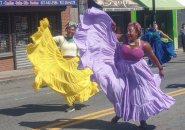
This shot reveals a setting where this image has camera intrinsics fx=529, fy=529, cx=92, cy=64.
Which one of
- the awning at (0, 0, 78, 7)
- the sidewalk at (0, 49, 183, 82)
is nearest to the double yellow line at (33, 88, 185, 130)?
the sidewalk at (0, 49, 183, 82)

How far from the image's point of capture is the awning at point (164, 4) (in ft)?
93.8

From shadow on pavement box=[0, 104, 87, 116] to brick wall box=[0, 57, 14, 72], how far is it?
9.96m

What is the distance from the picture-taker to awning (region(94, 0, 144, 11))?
84.1 feet

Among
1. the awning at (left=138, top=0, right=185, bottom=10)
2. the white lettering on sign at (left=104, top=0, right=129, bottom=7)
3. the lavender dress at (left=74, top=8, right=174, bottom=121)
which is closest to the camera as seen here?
the lavender dress at (left=74, top=8, right=174, bottom=121)

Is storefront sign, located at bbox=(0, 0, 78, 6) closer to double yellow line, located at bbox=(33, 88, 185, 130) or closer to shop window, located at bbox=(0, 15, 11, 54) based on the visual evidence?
shop window, located at bbox=(0, 15, 11, 54)

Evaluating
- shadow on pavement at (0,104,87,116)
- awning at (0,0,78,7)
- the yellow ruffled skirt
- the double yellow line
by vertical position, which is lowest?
shadow on pavement at (0,104,87,116)

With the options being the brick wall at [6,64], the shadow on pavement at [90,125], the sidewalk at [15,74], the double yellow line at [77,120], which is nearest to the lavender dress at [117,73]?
the shadow on pavement at [90,125]

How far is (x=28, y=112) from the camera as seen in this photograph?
10359mm

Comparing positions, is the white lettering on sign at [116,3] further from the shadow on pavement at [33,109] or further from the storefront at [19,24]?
the shadow on pavement at [33,109]

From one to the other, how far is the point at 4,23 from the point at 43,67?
11997 mm

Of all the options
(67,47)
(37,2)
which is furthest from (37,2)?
(67,47)

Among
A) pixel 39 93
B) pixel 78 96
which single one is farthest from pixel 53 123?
pixel 39 93

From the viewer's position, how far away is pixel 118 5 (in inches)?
1043

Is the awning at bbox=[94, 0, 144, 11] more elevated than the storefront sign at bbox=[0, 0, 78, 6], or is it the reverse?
the storefront sign at bbox=[0, 0, 78, 6]
